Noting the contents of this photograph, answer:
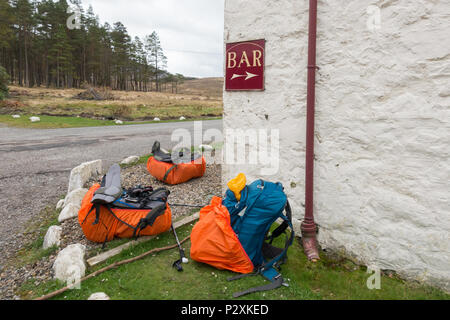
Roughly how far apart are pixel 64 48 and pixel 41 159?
44629 mm

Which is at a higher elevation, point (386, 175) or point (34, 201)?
point (386, 175)

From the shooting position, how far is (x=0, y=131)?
45.1ft

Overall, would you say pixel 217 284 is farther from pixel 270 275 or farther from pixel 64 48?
pixel 64 48

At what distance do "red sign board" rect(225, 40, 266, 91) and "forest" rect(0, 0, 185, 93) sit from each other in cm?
4019

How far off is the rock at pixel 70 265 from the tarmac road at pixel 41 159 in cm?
114

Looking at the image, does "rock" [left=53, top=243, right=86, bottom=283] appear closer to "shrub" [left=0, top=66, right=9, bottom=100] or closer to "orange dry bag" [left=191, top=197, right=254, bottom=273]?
"orange dry bag" [left=191, top=197, right=254, bottom=273]

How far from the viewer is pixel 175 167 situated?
6398 millimetres

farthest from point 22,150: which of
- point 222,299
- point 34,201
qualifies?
point 222,299

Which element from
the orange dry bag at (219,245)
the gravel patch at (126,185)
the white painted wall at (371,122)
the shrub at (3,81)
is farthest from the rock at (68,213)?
the shrub at (3,81)

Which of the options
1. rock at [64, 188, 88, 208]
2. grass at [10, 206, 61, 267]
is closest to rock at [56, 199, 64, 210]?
grass at [10, 206, 61, 267]

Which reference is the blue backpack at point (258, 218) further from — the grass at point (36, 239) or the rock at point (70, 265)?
the grass at point (36, 239)

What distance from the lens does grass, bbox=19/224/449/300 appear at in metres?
2.79
